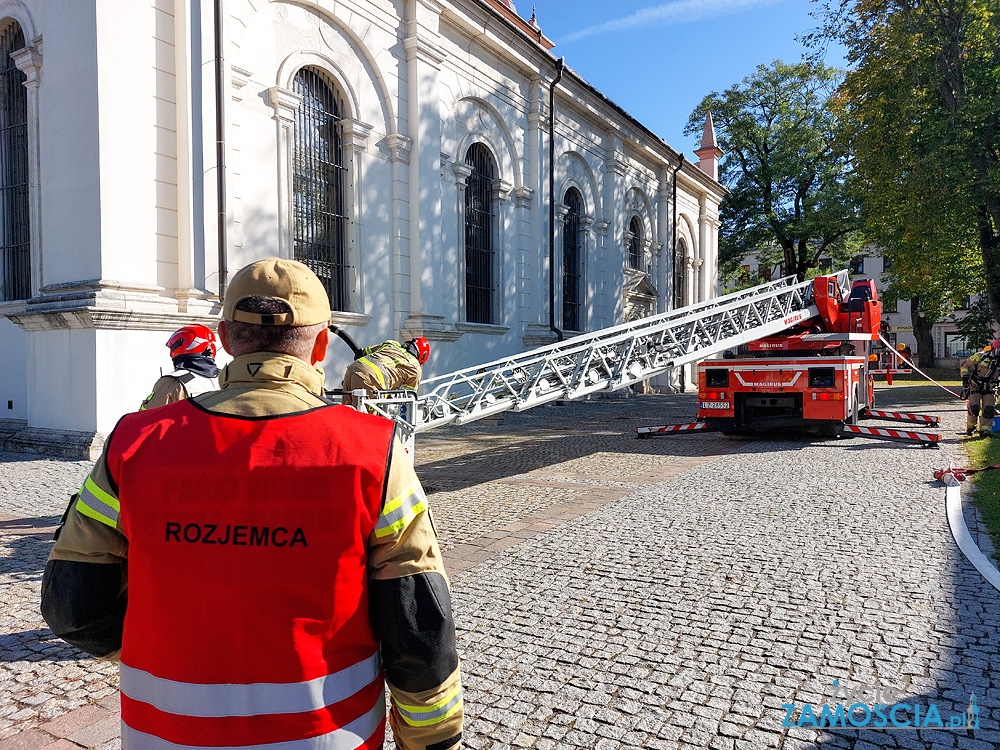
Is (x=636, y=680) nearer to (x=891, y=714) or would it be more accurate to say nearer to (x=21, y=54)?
(x=891, y=714)

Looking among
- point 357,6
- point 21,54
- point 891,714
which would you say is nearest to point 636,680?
point 891,714

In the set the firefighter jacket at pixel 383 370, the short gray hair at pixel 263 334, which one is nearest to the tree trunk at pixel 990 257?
the firefighter jacket at pixel 383 370

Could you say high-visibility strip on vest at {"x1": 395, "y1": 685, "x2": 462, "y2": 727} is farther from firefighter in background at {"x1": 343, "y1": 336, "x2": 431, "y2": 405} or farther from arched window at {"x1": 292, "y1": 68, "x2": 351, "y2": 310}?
arched window at {"x1": 292, "y1": 68, "x2": 351, "y2": 310}

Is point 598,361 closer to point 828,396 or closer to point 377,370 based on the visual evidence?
point 828,396

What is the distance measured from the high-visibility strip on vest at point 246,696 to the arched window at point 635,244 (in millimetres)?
25457

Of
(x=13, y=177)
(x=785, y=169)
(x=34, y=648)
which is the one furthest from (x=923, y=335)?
(x=34, y=648)

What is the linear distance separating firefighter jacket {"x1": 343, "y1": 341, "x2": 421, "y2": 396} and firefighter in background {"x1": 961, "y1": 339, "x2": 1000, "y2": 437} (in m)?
9.53

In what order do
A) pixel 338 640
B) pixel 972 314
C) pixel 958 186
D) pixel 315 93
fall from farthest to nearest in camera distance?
pixel 972 314 → pixel 958 186 → pixel 315 93 → pixel 338 640

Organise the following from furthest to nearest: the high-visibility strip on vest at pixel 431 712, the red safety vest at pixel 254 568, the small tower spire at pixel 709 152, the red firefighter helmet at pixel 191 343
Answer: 1. the small tower spire at pixel 709 152
2. the red firefighter helmet at pixel 191 343
3. the high-visibility strip on vest at pixel 431 712
4. the red safety vest at pixel 254 568

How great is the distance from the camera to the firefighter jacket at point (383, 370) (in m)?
5.99

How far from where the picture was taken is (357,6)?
1297 centimetres

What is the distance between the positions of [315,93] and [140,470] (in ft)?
41.6

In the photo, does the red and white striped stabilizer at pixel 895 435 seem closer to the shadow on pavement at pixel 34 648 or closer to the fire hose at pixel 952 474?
the fire hose at pixel 952 474

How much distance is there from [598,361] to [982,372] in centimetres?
638
